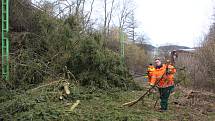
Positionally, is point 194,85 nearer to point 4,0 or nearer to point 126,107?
point 126,107

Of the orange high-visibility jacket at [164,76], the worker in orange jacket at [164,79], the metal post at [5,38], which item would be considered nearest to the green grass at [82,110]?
the worker in orange jacket at [164,79]

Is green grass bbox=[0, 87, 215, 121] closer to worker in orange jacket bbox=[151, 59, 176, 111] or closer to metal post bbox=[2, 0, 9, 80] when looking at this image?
worker in orange jacket bbox=[151, 59, 176, 111]

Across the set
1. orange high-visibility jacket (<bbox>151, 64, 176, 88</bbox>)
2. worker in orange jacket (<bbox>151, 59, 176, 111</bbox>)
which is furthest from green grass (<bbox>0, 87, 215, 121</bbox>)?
orange high-visibility jacket (<bbox>151, 64, 176, 88</bbox>)

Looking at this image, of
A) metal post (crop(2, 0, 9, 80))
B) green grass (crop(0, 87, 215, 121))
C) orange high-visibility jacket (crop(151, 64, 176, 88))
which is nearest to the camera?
green grass (crop(0, 87, 215, 121))

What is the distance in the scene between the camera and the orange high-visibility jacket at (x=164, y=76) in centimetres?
925

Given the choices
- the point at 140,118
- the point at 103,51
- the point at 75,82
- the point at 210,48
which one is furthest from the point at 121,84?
the point at 140,118

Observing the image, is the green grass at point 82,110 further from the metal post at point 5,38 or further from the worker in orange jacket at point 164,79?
the metal post at point 5,38

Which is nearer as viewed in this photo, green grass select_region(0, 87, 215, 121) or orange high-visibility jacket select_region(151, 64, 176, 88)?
green grass select_region(0, 87, 215, 121)

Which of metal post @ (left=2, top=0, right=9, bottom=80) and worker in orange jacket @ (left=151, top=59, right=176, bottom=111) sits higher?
metal post @ (left=2, top=0, right=9, bottom=80)

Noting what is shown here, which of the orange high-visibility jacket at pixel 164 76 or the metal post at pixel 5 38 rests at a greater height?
the metal post at pixel 5 38

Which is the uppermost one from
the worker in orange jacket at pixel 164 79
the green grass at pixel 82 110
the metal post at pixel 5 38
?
the metal post at pixel 5 38

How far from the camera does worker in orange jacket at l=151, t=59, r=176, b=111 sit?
9266 millimetres

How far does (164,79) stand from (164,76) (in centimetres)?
10

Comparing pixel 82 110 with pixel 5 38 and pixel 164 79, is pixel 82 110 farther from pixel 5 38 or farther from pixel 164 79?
pixel 5 38
